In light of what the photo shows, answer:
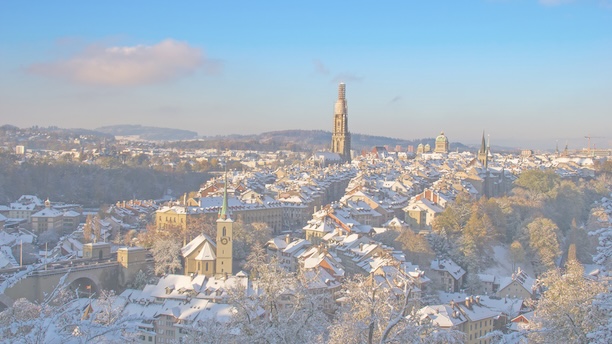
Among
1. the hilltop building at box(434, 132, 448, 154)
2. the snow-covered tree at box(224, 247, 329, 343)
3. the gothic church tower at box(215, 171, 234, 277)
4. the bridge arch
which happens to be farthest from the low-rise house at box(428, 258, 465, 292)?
the hilltop building at box(434, 132, 448, 154)

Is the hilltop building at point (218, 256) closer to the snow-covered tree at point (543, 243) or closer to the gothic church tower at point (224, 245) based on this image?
the gothic church tower at point (224, 245)

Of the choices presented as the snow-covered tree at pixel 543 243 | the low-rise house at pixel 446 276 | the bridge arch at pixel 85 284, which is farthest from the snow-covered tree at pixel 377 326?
the snow-covered tree at pixel 543 243

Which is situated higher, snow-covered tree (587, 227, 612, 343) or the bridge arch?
snow-covered tree (587, 227, 612, 343)

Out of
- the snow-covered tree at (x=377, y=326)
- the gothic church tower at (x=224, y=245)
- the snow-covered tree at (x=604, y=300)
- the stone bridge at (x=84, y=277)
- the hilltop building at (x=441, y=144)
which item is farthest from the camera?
the hilltop building at (x=441, y=144)

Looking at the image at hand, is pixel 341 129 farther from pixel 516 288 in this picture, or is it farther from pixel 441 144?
pixel 516 288

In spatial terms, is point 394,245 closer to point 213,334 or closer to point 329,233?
point 329,233

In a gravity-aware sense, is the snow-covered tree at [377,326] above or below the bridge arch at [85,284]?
above

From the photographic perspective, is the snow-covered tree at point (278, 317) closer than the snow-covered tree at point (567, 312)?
No

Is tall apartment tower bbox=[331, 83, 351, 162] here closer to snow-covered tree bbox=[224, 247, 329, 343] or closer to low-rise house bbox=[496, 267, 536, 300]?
low-rise house bbox=[496, 267, 536, 300]

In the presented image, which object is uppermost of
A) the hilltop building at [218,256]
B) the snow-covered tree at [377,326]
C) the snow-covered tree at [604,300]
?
the snow-covered tree at [604,300]
